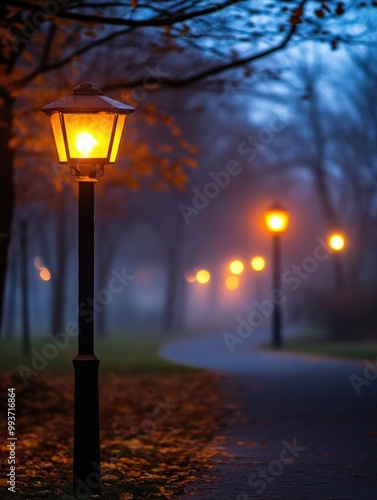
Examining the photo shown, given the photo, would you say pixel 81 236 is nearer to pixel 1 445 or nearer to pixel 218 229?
pixel 1 445

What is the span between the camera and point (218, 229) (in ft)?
198

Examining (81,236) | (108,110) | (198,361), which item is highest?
(108,110)

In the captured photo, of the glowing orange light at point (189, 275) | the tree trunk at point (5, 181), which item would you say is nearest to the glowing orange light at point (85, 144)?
the tree trunk at point (5, 181)

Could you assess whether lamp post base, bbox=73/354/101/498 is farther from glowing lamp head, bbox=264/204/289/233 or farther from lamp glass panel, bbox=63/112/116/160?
glowing lamp head, bbox=264/204/289/233

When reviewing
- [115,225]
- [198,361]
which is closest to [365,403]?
[198,361]

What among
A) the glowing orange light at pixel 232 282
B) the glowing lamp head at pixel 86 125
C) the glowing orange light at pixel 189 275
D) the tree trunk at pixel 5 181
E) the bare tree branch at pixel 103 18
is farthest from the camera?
the glowing orange light at pixel 232 282

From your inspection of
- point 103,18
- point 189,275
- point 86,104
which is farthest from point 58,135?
point 189,275

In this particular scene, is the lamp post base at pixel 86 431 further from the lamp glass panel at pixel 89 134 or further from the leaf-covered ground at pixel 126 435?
the lamp glass panel at pixel 89 134

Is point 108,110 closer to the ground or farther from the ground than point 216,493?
farther from the ground

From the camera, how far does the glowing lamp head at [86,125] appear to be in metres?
7.97

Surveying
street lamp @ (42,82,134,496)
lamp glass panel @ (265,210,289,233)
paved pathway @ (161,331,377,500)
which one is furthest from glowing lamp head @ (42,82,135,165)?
lamp glass panel @ (265,210,289,233)

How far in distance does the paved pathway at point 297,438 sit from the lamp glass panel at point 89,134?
293 centimetres

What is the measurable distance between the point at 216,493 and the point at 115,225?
4541 cm

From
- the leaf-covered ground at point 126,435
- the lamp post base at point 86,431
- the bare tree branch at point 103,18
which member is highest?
the bare tree branch at point 103,18
